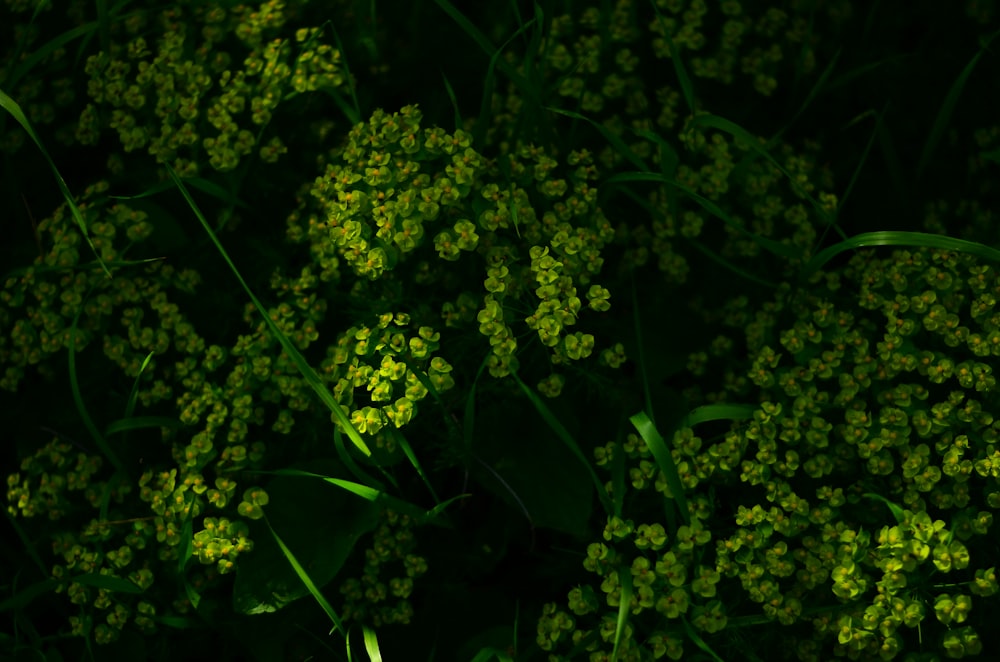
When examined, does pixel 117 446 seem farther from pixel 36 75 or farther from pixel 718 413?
pixel 718 413

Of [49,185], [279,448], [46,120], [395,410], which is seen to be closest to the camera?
[395,410]

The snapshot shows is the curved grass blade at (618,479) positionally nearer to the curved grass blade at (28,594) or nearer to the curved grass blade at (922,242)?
the curved grass blade at (922,242)

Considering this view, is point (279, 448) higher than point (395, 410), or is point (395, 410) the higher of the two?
point (395, 410)

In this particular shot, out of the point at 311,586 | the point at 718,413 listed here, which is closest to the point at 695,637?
the point at 718,413

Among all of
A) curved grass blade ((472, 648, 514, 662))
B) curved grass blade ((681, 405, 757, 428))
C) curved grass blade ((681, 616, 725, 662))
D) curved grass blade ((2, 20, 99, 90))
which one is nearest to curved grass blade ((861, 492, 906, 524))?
curved grass blade ((681, 405, 757, 428))

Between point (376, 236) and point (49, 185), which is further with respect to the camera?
point (49, 185)

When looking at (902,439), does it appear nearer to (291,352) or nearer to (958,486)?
(958,486)

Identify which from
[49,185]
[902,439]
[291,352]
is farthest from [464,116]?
[902,439]

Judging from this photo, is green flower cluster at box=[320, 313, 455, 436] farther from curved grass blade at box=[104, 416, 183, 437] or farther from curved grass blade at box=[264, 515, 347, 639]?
curved grass blade at box=[104, 416, 183, 437]
